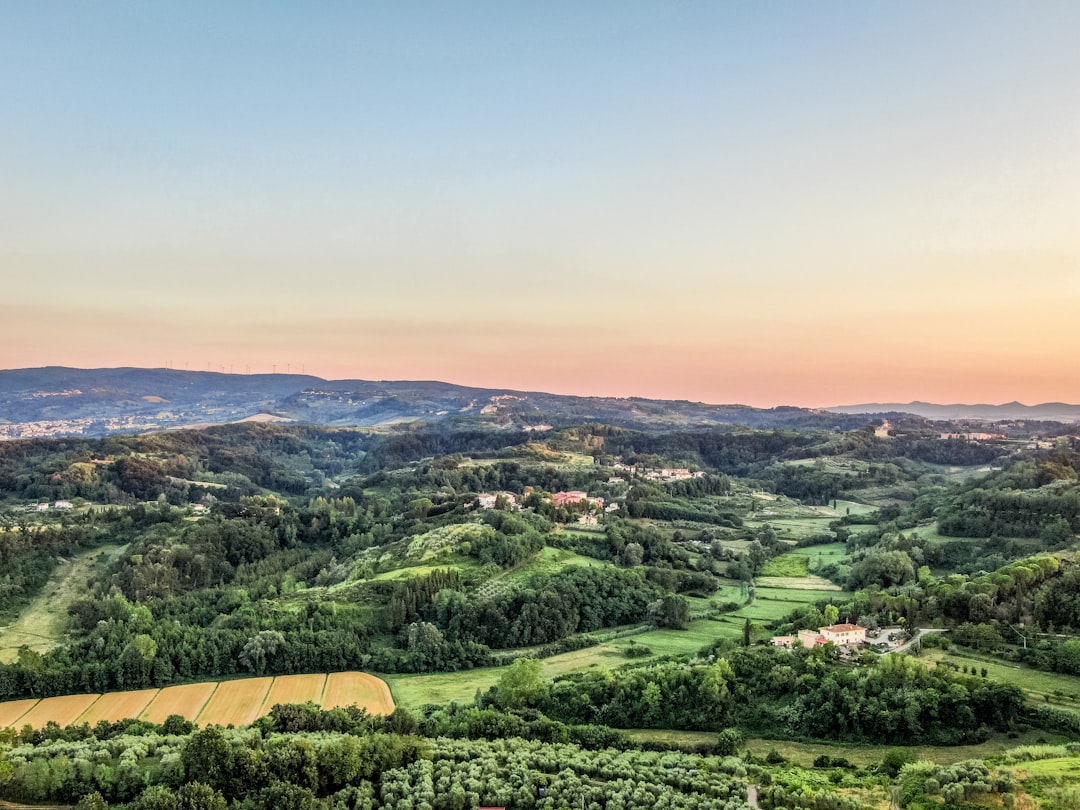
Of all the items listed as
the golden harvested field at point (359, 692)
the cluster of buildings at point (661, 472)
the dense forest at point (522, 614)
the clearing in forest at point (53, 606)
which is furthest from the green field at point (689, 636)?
the cluster of buildings at point (661, 472)

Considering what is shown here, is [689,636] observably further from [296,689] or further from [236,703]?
[236,703]

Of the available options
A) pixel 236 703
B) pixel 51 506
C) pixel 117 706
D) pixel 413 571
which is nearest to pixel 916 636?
pixel 413 571

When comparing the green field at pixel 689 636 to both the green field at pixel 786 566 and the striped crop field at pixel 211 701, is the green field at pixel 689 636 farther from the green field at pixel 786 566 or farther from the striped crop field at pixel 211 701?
the striped crop field at pixel 211 701

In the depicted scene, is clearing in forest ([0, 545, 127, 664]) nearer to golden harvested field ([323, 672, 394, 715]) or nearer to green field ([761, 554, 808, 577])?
golden harvested field ([323, 672, 394, 715])

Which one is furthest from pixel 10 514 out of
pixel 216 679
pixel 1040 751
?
pixel 1040 751

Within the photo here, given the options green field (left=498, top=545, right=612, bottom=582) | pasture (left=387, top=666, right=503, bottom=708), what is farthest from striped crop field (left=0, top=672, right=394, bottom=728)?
green field (left=498, top=545, right=612, bottom=582)

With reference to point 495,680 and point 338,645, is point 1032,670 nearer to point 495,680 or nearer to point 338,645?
point 495,680
